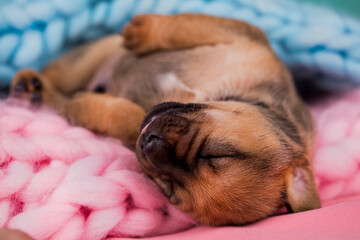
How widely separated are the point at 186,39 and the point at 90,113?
19.1 inches

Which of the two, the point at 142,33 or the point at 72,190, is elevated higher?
the point at 142,33

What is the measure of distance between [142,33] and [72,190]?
0.83 meters

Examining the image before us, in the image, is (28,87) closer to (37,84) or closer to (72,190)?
(37,84)

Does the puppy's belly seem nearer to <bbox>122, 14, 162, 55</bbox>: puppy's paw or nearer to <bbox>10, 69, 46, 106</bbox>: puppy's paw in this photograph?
<bbox>122, 14, 162, 55</bbox>: puppy's paw

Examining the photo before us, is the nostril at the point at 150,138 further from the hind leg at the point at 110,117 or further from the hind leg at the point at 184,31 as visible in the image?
the hind leg at the point at 184,31

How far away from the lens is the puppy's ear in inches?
39.5

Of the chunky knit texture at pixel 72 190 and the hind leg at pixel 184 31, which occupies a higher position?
the hind leg at pixel 184 31

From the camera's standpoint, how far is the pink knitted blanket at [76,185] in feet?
2.65

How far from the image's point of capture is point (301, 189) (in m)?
1.02

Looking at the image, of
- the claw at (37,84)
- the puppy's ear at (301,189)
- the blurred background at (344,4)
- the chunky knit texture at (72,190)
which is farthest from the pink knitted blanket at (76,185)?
the blurred background at (344,4)

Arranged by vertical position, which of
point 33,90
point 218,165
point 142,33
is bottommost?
point 33,90

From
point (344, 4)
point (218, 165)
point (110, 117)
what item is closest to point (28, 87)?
point (110, 117)

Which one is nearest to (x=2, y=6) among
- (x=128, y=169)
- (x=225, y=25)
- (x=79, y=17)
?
(x=79, y=17)

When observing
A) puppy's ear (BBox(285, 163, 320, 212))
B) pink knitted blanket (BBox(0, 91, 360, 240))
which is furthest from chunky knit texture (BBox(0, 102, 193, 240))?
puppy's ear (BBox(285, 163, 320, 212))
